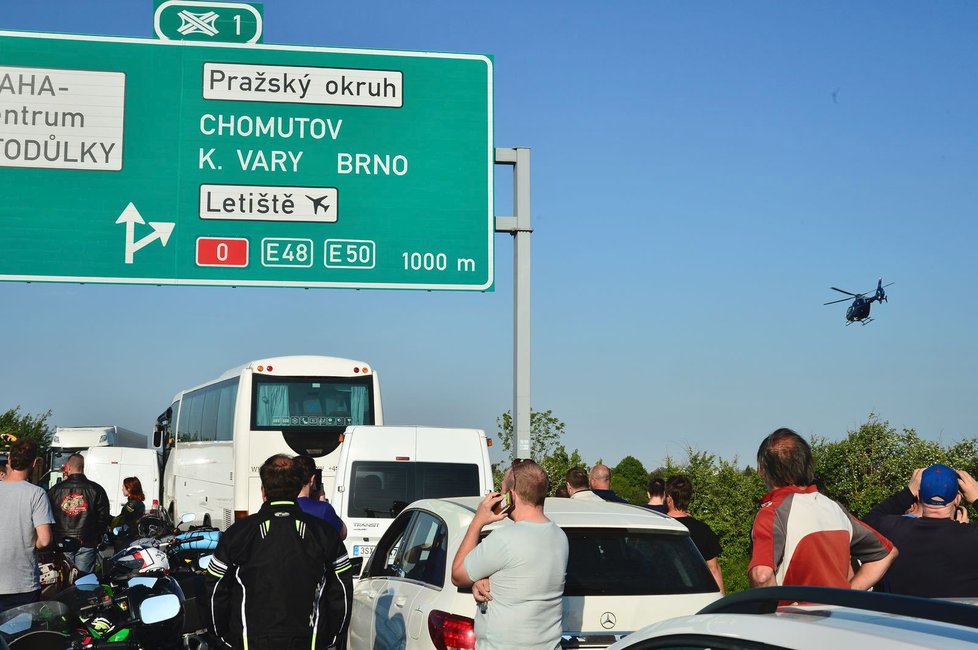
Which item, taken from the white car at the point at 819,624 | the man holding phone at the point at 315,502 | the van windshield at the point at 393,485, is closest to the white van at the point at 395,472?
the van windshield at the point at 393,485

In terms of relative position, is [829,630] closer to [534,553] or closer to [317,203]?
[534,553]

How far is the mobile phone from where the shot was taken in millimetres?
5480

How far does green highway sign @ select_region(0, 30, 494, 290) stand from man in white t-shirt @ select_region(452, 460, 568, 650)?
8.78 meters

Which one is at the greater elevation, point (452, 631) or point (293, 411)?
point (293, 411)

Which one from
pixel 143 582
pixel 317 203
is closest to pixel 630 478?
pixel 317 203

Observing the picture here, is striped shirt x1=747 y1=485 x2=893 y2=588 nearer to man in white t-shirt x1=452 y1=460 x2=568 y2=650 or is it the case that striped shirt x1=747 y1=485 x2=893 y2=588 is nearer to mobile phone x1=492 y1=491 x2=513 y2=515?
man in white t-shirt x1=452 y1=460 x2=568 y2=650

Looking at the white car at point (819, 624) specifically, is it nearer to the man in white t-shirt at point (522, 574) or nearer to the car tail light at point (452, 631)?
the man in white t-shirt at point (522, 574)

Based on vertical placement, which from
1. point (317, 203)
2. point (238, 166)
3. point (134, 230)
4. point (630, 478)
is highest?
point (238, 166)

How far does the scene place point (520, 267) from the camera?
14.5 m

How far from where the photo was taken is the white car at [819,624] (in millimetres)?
2494

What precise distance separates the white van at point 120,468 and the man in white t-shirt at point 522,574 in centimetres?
2844

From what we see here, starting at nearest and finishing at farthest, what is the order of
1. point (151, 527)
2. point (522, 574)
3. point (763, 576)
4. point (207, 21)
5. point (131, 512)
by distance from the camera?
point (763, 576), point (522, 574), point (207, 21), point (151, 527), point (131, 512)

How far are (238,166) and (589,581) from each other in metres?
9.36

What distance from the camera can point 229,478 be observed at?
21578mm
